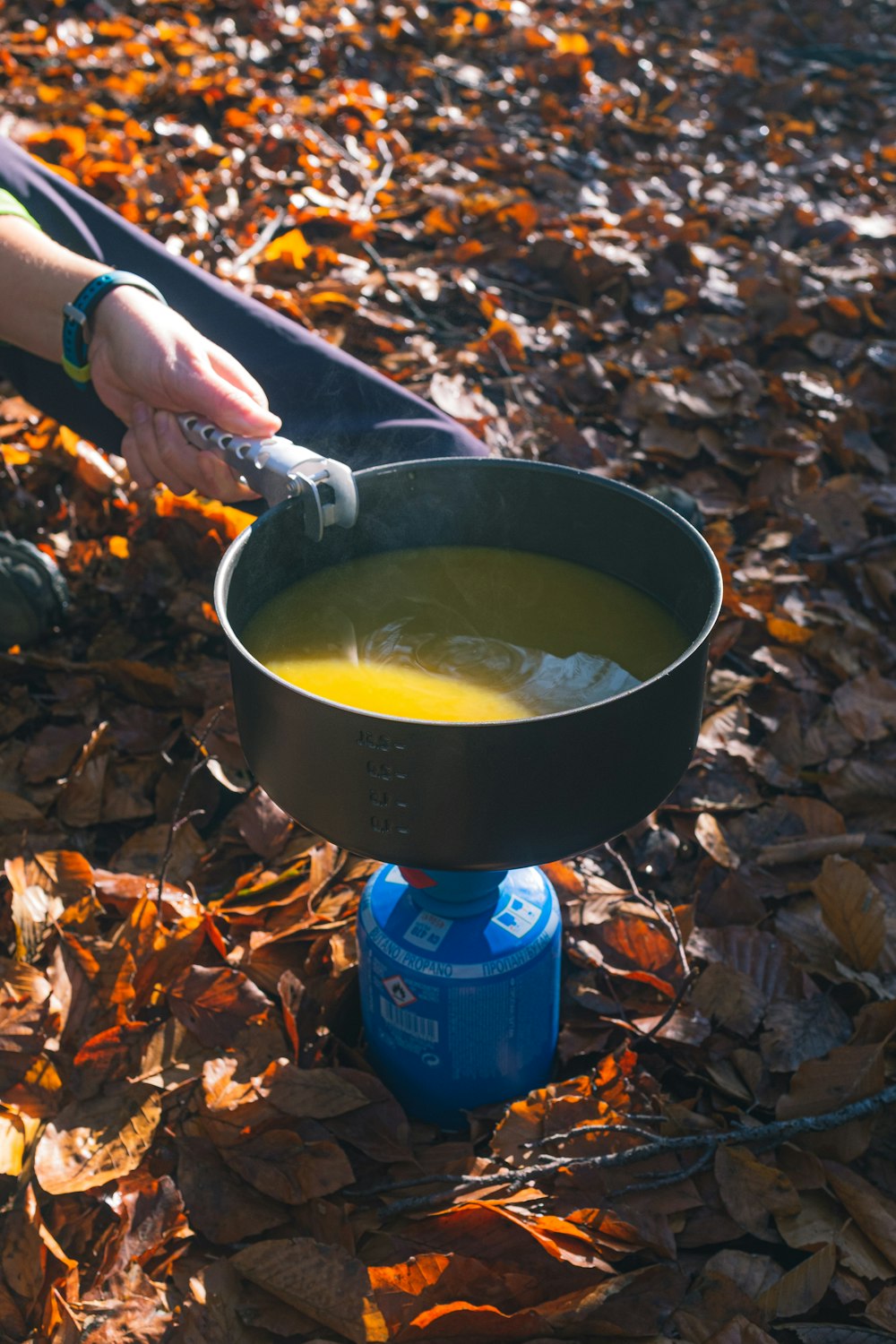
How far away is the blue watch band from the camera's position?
76.2 inches

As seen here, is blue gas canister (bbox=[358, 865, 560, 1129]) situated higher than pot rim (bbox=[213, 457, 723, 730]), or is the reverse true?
pot rim (bbox=[213, 457, 723, 730])

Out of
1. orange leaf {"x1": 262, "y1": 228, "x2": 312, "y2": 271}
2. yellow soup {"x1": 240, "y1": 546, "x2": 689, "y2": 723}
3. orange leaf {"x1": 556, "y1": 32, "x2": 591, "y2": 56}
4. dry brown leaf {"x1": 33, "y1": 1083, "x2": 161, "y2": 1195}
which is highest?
orange leaf {"x1": 556, "y1": 32, "x2": 591, "y2": 56}

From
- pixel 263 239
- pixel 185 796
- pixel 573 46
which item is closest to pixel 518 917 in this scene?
pixel 185 796

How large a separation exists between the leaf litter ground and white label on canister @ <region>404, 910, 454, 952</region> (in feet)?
0.82

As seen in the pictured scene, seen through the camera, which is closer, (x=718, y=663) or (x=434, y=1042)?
(x=434, y=1042)

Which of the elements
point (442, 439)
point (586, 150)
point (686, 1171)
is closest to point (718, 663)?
point (442, 439)

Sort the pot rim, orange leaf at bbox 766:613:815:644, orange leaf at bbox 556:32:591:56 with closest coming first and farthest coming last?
the pot rim → orange leaf at bbox 766:613:815:644 → orange leaf at bbox 556:32:591:56

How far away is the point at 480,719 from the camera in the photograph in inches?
51.6

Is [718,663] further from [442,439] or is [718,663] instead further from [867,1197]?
[867,1197]

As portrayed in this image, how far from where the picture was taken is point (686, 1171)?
1.54m

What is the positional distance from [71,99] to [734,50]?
3.21 meters

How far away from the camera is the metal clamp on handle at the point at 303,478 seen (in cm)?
144

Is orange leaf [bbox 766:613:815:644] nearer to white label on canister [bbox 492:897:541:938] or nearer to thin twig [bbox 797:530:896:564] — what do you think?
thin twig [bbox 797:530:896:564]

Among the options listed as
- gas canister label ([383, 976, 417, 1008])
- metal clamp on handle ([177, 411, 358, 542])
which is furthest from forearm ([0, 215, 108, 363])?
gas canister label ([383, 976, 417, 1008])
